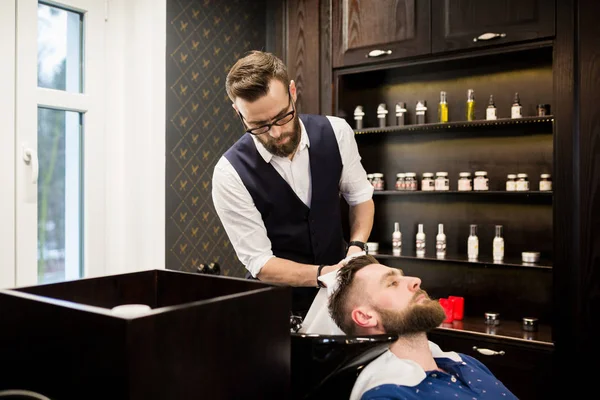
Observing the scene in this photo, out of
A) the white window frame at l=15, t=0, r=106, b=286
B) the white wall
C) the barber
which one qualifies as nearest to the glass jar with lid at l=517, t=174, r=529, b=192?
the barber

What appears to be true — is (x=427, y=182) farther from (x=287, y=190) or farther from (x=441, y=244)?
(x=287, y=190)

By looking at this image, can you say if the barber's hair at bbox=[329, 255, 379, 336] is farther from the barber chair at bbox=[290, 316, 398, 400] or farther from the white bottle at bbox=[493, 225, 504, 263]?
the white bottle at bbox=[493, 225, 504, 263]

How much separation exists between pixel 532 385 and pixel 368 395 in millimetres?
1726

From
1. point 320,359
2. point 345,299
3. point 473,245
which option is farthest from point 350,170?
point 320,359

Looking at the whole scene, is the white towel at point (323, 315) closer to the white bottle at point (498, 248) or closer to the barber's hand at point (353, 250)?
the barber's hand at point (353, 250)

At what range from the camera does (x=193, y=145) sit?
3246mm

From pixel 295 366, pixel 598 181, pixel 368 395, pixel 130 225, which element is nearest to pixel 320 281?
pixel 368 395

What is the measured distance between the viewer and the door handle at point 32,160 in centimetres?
271

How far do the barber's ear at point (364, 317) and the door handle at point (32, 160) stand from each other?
191 centimetres

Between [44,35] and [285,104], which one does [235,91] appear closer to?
[285,104]

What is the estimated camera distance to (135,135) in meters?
3.15

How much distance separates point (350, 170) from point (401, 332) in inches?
35.8

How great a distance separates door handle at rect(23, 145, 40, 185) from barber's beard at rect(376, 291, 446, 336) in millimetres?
1970

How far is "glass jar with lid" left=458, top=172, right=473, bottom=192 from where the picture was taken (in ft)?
10.1
